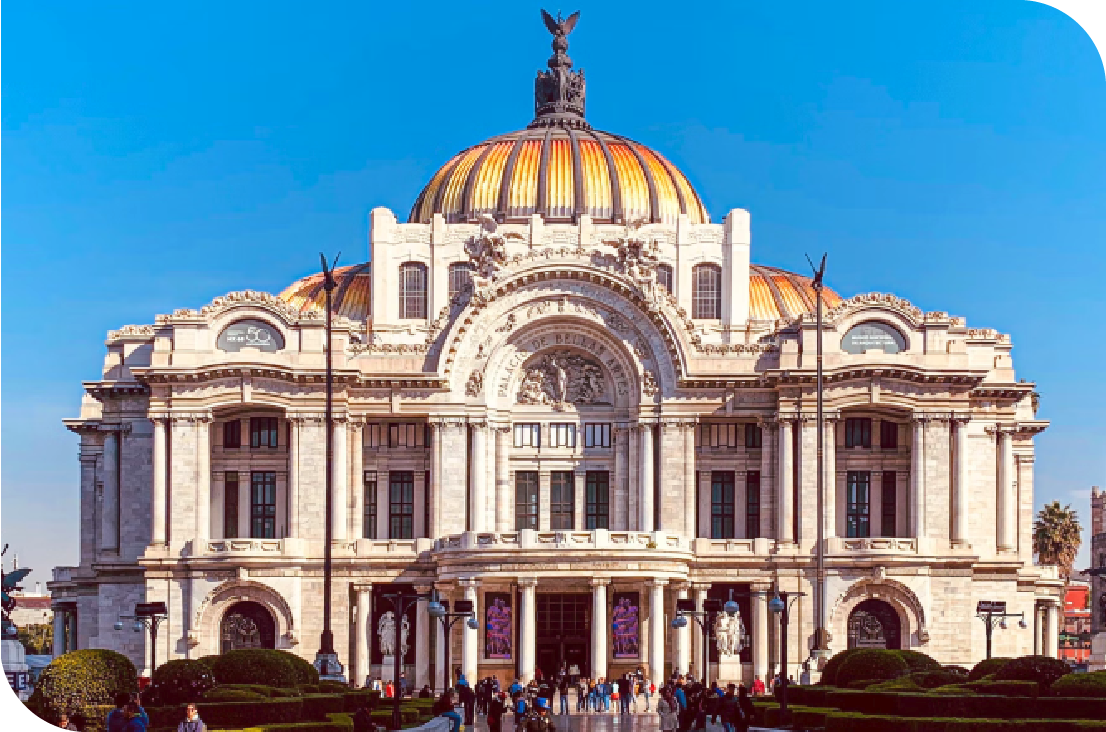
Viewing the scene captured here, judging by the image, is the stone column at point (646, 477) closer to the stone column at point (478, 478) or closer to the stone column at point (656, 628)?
the stone column at point (656, 628)

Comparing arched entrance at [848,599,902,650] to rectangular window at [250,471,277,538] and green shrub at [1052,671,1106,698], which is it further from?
green shrub at [1052,671,1106,698]

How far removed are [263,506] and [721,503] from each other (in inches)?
895

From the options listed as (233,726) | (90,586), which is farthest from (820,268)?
(90,586)

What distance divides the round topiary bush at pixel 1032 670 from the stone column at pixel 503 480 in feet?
142

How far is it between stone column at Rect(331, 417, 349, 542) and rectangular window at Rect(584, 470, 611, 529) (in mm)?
12545

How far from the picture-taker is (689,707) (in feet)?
250

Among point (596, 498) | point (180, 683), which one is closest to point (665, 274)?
point (596, 498)

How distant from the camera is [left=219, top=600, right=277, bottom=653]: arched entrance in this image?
10794 centimetres

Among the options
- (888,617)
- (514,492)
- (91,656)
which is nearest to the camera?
(91,656)

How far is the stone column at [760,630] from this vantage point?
108062mm

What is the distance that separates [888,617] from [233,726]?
1883 inches

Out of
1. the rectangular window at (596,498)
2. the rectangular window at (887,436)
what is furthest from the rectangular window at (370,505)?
the rectangular window at (887,436)

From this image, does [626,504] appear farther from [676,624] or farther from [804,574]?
[676,624]

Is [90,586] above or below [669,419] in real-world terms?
below
